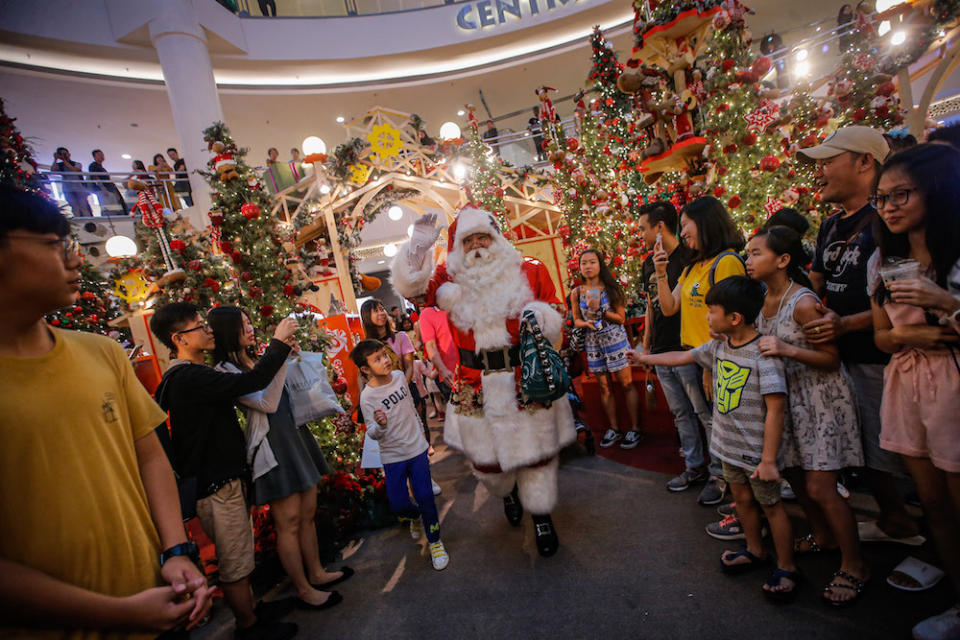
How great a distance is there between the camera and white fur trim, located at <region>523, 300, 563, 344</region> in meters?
2.62

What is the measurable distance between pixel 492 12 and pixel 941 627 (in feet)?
56.6

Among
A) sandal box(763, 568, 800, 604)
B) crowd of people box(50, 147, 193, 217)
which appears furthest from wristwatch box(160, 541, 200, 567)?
crowd of people box(50, 147, 193, 217)

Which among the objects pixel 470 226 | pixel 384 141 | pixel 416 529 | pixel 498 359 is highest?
pixel 384 141

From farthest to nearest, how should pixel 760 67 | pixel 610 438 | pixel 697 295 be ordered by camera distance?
pixel 760 67 < pixel 610 438 < pixel 697 295

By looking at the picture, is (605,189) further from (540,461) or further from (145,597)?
(145,597)

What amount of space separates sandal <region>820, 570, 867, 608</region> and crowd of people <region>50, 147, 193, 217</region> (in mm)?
11591

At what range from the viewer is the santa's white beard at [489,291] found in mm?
2709

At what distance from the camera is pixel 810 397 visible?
186 centimetres

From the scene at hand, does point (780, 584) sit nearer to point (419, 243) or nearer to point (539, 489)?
point (539, 489)

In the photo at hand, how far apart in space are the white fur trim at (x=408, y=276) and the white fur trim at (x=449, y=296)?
0.14m

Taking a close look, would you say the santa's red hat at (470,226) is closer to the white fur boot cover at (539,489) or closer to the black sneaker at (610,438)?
the white fur boot cover at (539,489)

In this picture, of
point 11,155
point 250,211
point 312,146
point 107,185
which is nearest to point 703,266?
point 250,211

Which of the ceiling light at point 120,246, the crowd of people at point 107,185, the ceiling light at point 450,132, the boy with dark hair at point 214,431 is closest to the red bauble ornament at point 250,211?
the boy with dark hair at point 214,431

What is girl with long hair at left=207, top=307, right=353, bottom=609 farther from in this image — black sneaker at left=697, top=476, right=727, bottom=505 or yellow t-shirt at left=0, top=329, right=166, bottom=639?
black sneaker at left=697, top=476, right=727, bottom=505
